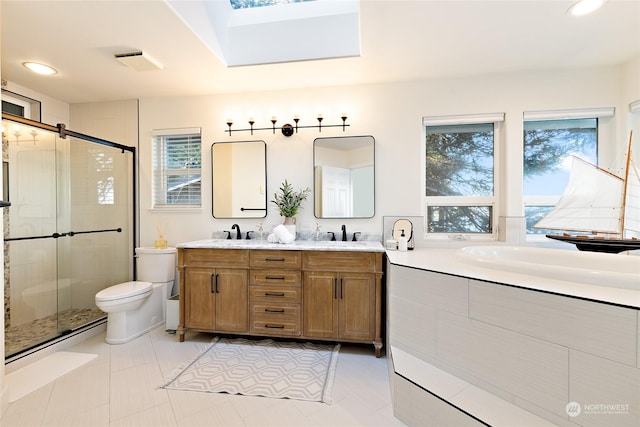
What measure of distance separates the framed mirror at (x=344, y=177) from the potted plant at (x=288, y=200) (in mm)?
151

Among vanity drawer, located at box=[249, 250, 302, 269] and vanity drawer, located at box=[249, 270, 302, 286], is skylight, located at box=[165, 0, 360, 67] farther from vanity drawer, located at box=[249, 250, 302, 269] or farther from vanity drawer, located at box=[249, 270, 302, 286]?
vanity drawer, located at box=[249, 270, 302, 286]

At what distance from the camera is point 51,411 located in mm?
1633

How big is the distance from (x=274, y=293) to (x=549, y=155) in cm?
277

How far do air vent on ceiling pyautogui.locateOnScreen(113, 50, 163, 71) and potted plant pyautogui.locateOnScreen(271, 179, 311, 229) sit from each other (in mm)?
1457

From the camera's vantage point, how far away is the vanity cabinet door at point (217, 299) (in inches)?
95.2

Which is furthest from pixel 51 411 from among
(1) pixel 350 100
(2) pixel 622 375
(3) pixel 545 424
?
(1) pixel 350 100

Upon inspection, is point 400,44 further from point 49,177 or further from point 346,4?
point 49,177

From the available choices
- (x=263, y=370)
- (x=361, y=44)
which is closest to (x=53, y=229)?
(x=263, y=370)

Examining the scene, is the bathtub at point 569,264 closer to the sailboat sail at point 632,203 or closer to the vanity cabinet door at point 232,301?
the sailboat sail at point 632,203

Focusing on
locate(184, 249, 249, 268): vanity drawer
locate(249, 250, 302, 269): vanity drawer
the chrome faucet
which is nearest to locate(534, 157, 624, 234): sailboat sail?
locate(249, 250, 302, 269): vanity drawer

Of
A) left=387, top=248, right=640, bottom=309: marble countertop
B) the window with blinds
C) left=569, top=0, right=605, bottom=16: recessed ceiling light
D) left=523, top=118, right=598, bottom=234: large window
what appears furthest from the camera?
the window with blinds

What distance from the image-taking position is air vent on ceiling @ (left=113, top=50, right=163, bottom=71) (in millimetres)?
2266

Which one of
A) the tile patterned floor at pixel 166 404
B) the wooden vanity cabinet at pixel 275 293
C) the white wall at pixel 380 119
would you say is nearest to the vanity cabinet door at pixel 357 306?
the tile patterned floor at pixel 166 404

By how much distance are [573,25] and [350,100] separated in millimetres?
1663
